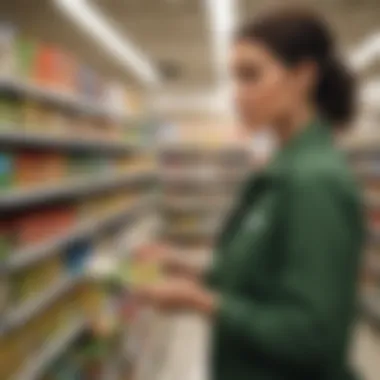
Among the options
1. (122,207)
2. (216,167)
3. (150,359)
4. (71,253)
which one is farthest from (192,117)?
(71,253)

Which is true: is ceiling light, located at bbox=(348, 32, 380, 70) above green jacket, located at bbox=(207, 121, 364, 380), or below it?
above

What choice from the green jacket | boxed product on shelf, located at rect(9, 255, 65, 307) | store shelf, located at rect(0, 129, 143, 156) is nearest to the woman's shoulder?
the green jacket

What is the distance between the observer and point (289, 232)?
1.30 m

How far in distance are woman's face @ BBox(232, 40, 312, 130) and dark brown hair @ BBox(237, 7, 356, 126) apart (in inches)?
0.9

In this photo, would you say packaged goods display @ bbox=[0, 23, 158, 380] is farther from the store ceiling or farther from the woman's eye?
the store ceiling

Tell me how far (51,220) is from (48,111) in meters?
0.63

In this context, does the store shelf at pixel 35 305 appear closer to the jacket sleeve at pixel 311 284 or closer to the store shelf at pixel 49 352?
the store shelf at pixel 49 352

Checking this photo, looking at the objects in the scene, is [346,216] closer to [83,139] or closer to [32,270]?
[32,270]

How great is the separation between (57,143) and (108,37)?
383cm

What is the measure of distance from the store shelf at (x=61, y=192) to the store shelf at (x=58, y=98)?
49 cm

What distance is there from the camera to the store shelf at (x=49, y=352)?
2.96m

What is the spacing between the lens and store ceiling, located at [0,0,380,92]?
5.97m

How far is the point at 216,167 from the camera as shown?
34.0 ft

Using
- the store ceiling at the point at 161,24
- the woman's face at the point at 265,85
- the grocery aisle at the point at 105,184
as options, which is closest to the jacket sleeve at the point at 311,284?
the woman's face at the point at 265,85
